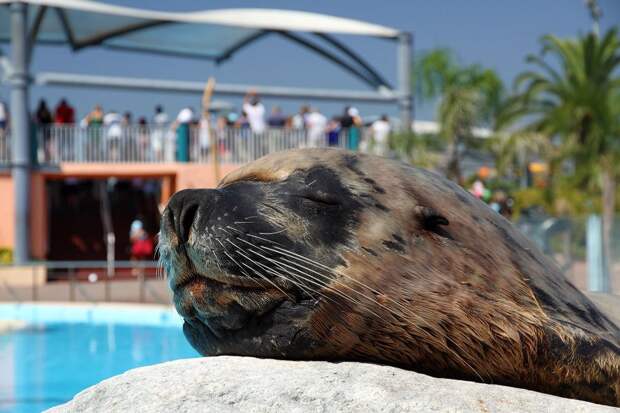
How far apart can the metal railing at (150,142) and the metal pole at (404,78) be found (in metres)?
2.23

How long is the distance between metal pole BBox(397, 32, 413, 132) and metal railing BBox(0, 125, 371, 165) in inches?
87.9

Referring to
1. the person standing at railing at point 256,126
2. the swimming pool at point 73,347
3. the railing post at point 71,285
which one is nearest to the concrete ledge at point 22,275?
the railing post at point 71,285

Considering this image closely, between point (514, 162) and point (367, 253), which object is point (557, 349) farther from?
point (514, 162)

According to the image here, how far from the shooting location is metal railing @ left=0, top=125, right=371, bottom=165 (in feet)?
69.2

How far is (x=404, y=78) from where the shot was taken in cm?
→ 2344

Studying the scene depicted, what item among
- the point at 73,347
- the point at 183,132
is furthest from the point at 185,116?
the point at 73,347

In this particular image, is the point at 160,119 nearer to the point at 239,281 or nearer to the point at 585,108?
the point at 585,108

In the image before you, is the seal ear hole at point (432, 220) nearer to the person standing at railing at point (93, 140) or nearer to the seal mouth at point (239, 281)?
the seal mouth at point (239, 281)

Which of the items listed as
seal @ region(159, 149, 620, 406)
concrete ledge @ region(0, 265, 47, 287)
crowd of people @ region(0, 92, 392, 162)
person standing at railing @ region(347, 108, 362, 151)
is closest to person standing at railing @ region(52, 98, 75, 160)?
crowd of people @ region(0, 92, 392, 162)

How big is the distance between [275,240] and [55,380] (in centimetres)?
812

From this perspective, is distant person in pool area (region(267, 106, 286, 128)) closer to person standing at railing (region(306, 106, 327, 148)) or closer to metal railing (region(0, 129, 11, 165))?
person standing at railing (region(306, 106, 327, 148))

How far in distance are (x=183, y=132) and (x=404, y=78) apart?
6015mm

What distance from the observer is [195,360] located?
306cm

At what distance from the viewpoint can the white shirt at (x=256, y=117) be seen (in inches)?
831
